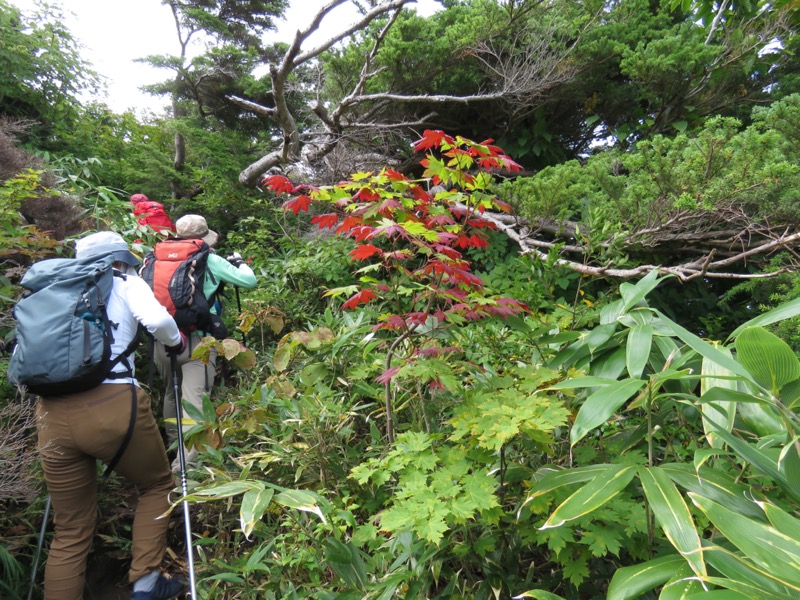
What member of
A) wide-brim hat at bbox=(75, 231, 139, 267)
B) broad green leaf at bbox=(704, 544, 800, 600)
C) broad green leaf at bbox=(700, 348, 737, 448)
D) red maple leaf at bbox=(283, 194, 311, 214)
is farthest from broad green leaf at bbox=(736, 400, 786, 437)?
wide-brim hat at bbox=(75, 231, 139, 267)

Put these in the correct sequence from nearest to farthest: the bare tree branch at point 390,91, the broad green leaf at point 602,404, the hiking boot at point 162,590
Answer: 1. the broad green leaf at point 602,404
2. the hiking boot at point 162,590
3. the bare tree branch at point 390,91

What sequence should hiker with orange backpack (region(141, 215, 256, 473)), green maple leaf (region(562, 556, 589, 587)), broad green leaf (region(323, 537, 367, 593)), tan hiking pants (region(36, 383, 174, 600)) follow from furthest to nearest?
hiker with orange backpack (region(141, 215, 256, 473)), tan hiking pants (region(36, 383, 174, 600)), broad green leaf (region(323, 537, 367, 593)), green maple leaf (region(562, 556, 589, 587))

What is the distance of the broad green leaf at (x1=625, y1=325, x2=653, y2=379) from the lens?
43.8 inches

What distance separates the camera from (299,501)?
4.20 ft

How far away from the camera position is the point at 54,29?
591cm

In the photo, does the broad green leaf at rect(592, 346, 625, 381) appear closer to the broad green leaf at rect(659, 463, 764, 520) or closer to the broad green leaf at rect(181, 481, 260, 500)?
the broad green leaf at rect(659, 463, 764, 520)

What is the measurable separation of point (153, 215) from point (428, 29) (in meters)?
4.21

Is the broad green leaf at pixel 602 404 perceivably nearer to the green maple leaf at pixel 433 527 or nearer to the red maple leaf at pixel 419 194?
the green maple leaf at pixel 433 527

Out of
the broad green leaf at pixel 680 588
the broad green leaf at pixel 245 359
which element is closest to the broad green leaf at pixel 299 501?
the broad green leaf at pixel 680 588

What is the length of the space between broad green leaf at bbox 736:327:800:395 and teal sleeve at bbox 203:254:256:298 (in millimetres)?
2927

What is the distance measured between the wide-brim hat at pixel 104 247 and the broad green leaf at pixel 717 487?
265cm

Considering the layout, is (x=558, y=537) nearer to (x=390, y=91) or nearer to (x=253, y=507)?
(x=253, y=507)

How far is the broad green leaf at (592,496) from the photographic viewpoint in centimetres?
85

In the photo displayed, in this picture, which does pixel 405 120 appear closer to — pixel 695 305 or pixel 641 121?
pixel 641 121
